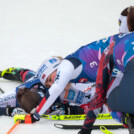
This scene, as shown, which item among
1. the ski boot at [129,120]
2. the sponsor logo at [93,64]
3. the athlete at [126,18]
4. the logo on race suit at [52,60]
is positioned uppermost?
the athlete at [126,18]

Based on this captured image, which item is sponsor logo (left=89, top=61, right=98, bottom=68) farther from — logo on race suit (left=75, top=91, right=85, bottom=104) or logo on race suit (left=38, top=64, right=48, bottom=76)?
logo on race suit (left=38, top=64, right=48, bottom=76)

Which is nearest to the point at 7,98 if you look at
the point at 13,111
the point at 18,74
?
the point at 13,111

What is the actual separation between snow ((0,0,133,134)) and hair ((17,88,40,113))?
1.01m

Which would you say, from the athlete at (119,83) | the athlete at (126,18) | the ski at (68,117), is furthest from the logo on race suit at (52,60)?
the athlete at (119,83)

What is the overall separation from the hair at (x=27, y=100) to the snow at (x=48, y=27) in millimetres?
1010

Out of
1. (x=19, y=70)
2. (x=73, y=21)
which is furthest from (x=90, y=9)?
(x=19, y=70)

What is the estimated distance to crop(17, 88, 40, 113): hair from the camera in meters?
2.85

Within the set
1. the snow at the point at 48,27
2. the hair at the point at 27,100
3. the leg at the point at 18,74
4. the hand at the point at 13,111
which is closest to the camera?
the hair at the point at 27,100

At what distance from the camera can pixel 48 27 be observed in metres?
6.84

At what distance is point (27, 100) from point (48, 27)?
419 centimetres

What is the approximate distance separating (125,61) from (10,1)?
7062mm

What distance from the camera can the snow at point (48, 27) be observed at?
17.5 feet

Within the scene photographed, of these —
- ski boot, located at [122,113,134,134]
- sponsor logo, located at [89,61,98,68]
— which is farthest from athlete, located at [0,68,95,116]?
ski boot, located at [122,113,134,134]

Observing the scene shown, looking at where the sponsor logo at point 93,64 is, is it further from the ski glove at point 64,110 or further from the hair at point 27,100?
the hair at point 27,100
